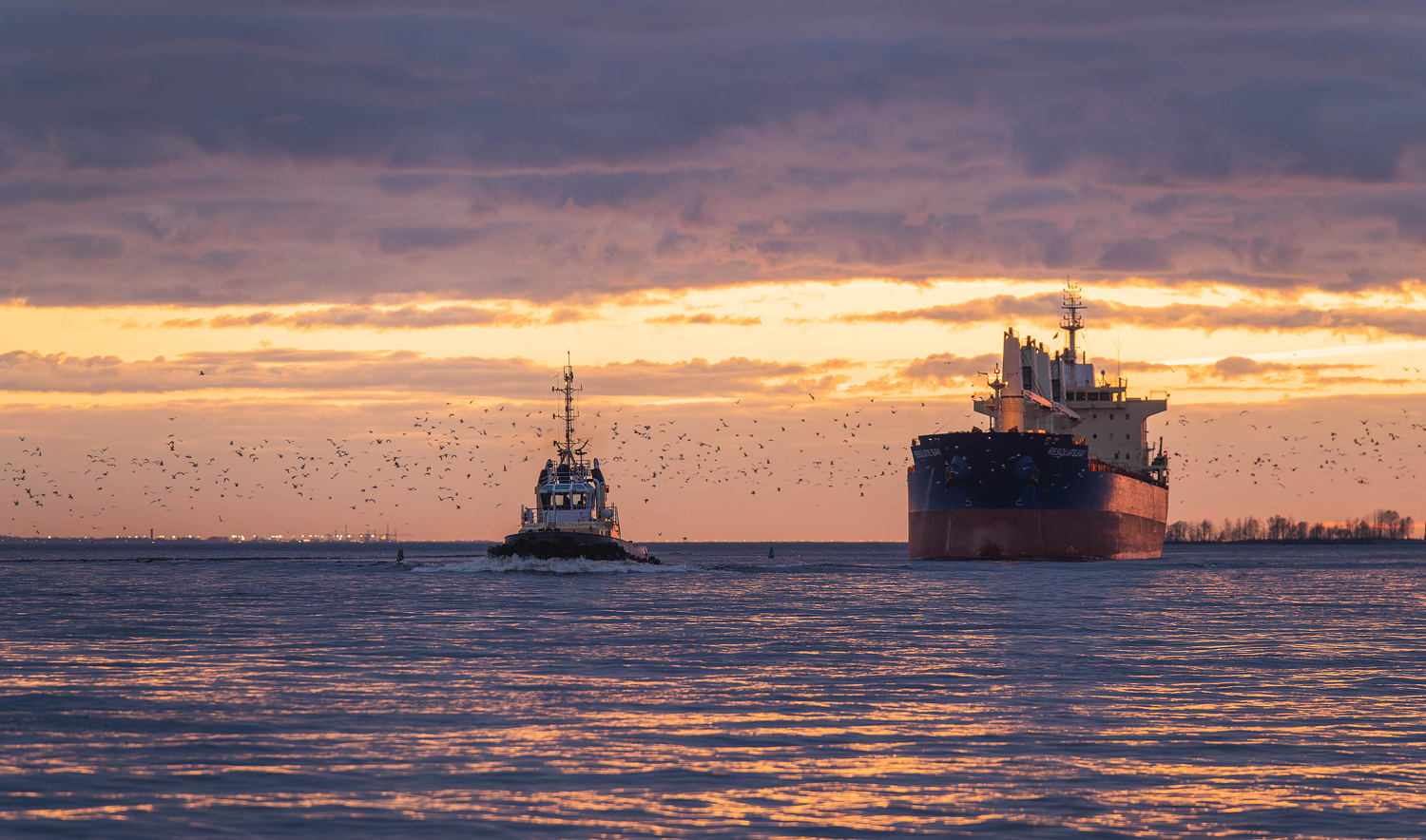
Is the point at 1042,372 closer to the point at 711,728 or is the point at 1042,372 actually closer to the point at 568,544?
the point at 568,544

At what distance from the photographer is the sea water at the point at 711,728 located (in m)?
15.1

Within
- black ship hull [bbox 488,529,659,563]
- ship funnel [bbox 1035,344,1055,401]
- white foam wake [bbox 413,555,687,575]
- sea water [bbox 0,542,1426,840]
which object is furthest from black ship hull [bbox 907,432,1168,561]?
sea water [bbox 0,542,1426,840]

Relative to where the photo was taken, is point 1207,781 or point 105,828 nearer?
point 105,828

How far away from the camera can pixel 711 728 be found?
21172 mm

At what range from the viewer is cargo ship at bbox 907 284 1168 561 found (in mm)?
102750

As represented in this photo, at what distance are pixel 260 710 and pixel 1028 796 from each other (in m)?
12.5

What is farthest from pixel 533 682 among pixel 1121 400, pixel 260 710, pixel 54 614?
pixel 1121 400

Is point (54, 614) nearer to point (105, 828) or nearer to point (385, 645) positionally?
point (385, 645)

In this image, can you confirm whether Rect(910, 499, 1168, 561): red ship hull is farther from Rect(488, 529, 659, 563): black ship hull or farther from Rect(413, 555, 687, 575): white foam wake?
Rect(488, 529, 659, 563): black ship hull

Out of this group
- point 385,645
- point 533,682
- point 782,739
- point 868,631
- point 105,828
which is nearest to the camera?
point 105,828

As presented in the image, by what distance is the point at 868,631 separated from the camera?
41219 millimetres

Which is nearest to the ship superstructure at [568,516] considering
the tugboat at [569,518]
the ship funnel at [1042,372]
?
the tugboat at [569,518]

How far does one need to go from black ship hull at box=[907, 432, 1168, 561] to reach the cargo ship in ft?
0.22

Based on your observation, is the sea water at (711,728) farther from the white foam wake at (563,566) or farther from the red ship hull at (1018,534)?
the red ship hull at (1018,534)
